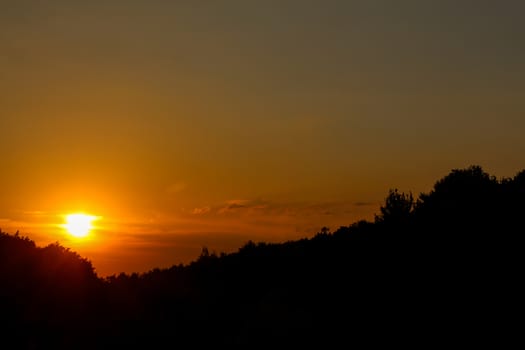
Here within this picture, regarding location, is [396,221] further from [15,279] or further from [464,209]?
[15,279]

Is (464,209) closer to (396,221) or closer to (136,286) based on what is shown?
(396,221)

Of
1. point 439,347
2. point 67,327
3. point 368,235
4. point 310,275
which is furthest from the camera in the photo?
point 368,235

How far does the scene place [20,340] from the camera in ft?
83.9

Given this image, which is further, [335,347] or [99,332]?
[99,332]

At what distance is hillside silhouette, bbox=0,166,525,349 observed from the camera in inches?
1019

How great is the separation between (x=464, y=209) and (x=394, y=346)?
40.1 ft

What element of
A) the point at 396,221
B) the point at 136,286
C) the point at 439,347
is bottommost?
the point at 439,347

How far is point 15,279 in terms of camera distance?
27703 millimetres

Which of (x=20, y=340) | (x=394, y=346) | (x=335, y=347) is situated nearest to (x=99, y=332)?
(x=20, y=340)

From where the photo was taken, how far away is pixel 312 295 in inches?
1179

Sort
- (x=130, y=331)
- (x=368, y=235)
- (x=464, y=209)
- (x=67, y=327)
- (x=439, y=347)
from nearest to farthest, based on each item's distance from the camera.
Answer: (x=439, y=347) < (x=67, y=327) < (x=130, y=331) < (x=464, y=209) < (x=368, y=235)

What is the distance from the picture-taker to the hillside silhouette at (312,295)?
2589 centimetres

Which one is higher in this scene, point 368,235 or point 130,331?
point 368,235

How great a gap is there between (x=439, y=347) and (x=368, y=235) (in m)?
13.8
